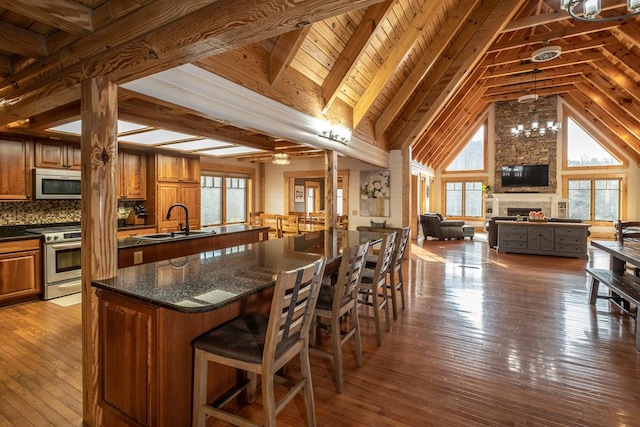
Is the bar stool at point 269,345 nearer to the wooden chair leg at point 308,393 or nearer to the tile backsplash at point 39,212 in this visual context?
the wooden chair leg at point 308,393

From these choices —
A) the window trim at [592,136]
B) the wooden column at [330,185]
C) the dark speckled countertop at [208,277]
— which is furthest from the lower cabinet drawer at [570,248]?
the dark speckled countertop at [208,277]

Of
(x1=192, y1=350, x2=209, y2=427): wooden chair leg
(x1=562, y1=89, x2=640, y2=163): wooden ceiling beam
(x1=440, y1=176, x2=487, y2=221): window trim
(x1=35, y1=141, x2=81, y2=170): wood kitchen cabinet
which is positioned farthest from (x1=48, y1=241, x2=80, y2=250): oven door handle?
(x1=562, y1=89, x2=640, y2=163): wooden ceiling beam

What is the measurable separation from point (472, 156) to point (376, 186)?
7.26 metres

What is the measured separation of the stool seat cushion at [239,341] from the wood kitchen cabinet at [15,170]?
412 centimetres

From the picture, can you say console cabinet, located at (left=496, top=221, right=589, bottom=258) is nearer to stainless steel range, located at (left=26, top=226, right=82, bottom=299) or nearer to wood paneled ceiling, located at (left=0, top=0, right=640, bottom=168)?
wood paneled ceiling, located at (left=0, top=0, right=640, bottom=168)

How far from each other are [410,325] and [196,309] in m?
2.64

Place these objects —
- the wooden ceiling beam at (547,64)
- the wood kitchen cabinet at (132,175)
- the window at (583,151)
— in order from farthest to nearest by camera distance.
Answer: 1. the window at (583,151)
2. the wooden ceiling beam at (547,64)
3. the wood kitchen cabinet at (132,175)

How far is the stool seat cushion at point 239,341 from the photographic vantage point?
1695 millimetres

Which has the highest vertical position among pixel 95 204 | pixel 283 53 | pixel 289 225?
pixel 283 53

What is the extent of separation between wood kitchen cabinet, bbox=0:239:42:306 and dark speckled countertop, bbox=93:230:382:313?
2738 millimetres

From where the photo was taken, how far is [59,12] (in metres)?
1.78

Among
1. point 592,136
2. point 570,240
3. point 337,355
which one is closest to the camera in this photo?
point 337,355

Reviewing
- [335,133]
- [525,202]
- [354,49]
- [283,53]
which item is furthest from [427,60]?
[525,202]

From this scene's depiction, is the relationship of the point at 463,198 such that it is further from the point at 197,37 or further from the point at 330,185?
the point at 197,37
